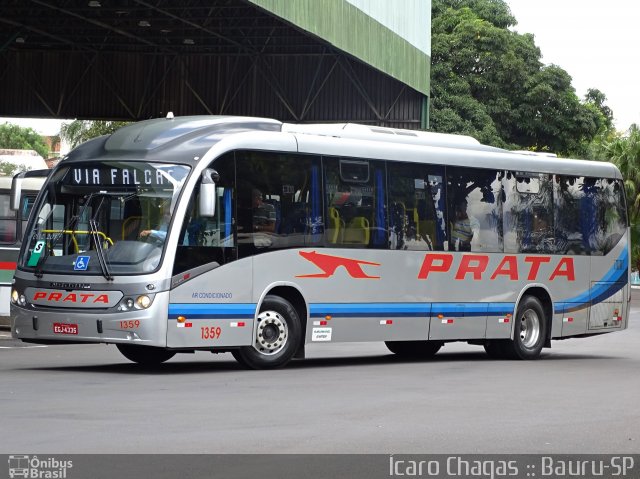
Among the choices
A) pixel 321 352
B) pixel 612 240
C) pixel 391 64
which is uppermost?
pixel 391 64

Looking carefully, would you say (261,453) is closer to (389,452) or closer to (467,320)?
(389,452)

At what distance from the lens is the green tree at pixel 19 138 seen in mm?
123438

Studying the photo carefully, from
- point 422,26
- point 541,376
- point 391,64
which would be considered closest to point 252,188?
point 541,376

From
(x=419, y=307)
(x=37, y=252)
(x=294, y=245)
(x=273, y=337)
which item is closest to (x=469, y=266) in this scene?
(x=419, y=307)

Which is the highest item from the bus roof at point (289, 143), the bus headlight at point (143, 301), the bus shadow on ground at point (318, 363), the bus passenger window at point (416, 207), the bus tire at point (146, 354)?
the bus roof at point (289, 143)

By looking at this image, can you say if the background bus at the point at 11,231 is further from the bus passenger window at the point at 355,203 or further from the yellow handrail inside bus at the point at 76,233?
the yellow handrail inside bus at the point at 76,233

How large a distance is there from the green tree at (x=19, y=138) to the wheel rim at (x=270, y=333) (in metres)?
109

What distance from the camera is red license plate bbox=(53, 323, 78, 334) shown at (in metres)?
15.5

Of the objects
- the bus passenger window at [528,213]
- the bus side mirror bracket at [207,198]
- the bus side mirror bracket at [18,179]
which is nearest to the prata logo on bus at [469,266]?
the bus passenger window at [528,213]

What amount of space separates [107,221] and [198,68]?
25.0 meters

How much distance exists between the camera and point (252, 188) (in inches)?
651

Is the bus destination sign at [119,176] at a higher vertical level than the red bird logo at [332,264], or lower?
higher

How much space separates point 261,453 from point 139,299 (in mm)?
6448

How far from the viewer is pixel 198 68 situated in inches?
1587
